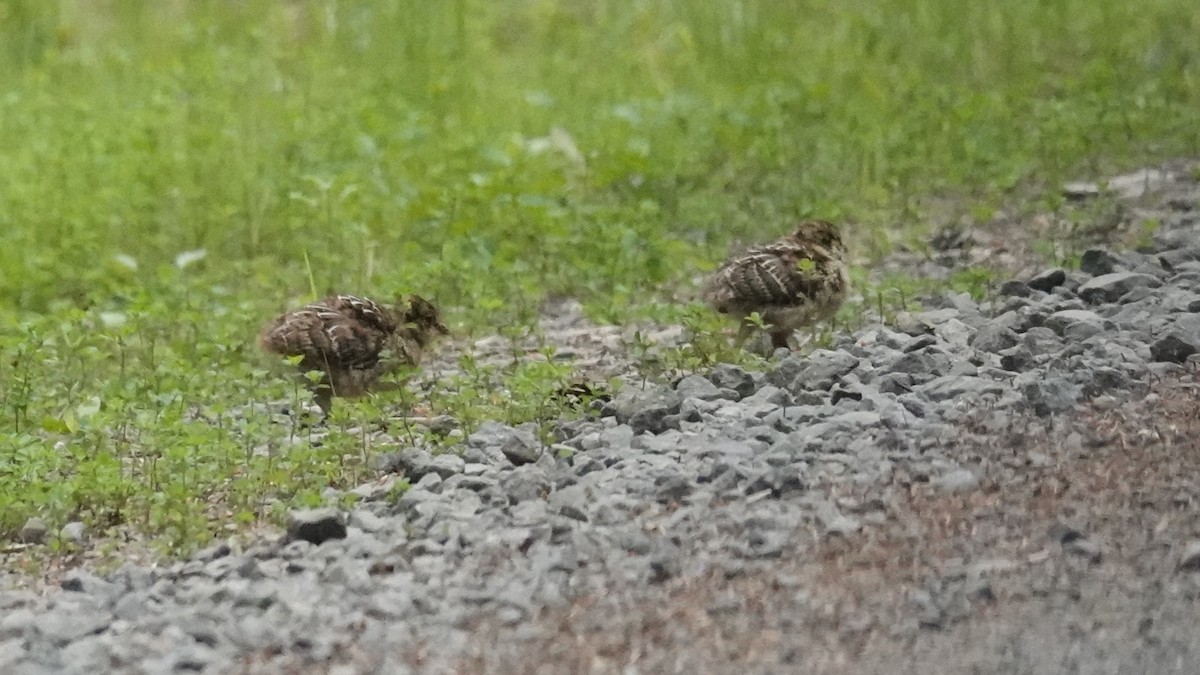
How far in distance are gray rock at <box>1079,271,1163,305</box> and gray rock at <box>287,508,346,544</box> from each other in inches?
147

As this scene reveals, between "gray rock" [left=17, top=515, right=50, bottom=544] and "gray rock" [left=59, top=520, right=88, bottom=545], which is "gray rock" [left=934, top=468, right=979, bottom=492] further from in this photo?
"gray rock" [left=17, top=515, right=50, bottom=544]

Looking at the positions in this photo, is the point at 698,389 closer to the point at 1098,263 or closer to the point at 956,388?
the point at 956,388

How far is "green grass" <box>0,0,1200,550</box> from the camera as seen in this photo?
742 centimetres

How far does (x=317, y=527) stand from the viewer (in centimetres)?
568

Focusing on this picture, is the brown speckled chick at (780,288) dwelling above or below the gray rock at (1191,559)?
below

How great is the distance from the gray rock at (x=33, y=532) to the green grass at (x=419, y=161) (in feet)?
0.18

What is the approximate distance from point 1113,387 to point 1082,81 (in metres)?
6.79

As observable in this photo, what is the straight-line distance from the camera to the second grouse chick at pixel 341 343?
7.43 metres

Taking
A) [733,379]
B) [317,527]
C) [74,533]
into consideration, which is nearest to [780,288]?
[733,379]

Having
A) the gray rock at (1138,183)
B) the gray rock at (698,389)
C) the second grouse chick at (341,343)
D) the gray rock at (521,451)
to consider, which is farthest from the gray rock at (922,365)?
the gray rock at (1138,183)

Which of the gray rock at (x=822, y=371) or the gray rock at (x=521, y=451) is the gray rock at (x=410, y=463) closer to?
the gray rock at (x=521, y=451)

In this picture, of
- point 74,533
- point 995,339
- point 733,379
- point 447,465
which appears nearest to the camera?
point 74,533

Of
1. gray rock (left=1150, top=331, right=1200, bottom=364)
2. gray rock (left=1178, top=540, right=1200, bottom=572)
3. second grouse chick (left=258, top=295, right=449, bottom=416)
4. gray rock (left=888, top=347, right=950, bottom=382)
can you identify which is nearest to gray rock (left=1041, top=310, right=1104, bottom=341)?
gray rock (left=1150, top=331, right=1200, bottom=364)

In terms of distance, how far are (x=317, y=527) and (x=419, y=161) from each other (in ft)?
20.8
